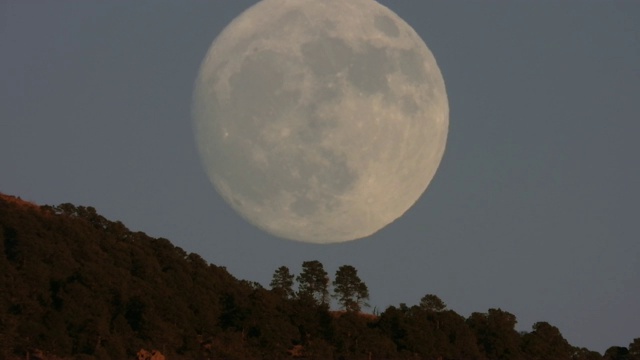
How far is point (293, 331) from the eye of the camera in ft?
481

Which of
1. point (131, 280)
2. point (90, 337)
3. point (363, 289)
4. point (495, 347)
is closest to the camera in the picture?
point (90, 337)

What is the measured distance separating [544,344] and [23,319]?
74.0m

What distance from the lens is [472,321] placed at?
539 ft

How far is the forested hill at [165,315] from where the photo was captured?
425 ft

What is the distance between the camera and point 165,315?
141 metres

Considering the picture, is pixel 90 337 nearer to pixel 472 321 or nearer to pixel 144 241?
pixel 144 241

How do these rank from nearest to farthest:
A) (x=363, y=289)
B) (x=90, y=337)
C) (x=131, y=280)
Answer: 1. (x=90, y=337)
2. (x=131, y=280)
3. (x=363, y=289)

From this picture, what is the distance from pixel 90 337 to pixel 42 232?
82.3 ft

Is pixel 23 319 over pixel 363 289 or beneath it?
beneath

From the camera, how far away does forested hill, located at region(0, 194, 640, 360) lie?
130 metres

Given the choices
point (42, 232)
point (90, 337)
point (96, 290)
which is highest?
point (42, 232)

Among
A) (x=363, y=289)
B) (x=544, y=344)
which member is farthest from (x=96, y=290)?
(x=544, y=344)

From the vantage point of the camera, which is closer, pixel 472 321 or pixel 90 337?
pixel 90 337

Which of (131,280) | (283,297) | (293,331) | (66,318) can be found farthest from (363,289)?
(66,318)
